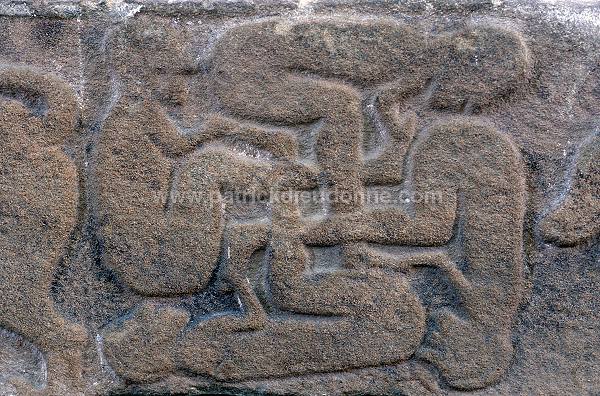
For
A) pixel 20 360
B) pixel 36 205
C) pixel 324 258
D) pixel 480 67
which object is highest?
pixel 480 67

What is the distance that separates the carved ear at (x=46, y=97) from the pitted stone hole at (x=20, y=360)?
1.79ft

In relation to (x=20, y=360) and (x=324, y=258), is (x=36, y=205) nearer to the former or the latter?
(x=20, y=360)

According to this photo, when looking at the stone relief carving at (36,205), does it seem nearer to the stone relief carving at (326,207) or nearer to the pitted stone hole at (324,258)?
the stone relief carving at (326,207)

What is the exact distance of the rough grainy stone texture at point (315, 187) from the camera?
164 cm

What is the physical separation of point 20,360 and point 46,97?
2.35ft

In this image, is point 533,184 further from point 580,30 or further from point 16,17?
point 16,17

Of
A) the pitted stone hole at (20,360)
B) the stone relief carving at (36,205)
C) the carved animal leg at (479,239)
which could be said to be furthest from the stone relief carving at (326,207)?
the pitted stone hole at (20,360)

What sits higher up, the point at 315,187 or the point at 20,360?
the point at 315,187

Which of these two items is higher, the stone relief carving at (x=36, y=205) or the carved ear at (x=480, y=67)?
the carved ear at (x=480, y=67)

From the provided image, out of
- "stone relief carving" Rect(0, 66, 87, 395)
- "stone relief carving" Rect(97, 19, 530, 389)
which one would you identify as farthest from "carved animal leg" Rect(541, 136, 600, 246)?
"stone relief carving" Rect(0, 66, 87, 395)

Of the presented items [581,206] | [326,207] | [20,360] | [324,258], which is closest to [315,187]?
[326,207]

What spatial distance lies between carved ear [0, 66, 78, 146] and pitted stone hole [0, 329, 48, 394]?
21.5 inches

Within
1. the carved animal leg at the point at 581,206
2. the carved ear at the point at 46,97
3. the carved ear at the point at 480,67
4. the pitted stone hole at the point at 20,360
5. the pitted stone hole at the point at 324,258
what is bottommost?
the pitted stone hole at the point at 20,360

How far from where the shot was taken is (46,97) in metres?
1.67
